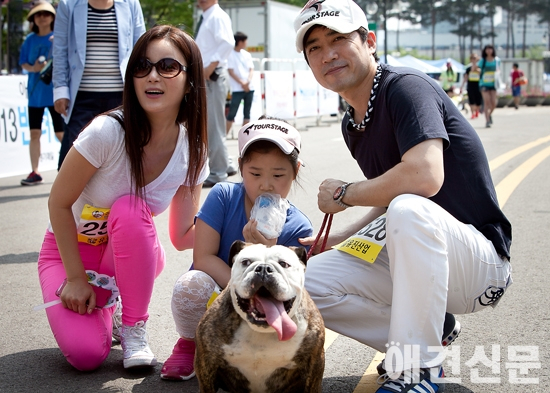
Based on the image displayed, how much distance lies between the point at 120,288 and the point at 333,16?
4.99 feet

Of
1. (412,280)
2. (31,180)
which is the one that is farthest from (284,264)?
(31,180)

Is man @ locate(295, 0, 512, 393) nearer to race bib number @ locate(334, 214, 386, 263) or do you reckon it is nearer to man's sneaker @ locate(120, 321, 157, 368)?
race bib number @ locate(334, 214, 386, 263)

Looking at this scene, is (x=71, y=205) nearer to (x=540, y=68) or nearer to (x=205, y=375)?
(x=205, y=375)

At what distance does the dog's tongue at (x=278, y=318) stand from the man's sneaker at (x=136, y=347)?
103cm

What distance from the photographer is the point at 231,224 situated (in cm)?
317

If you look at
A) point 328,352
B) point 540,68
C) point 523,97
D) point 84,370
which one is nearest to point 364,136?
point 328,352

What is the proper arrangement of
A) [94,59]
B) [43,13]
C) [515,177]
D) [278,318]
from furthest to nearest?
[515,177] < [43,13] < [94,59] < [278,318]

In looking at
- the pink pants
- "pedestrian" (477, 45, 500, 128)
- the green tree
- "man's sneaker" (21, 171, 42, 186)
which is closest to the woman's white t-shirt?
the pink pants

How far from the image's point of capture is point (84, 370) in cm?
317

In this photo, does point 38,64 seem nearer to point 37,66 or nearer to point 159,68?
point 37,66

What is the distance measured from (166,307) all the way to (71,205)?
1.20 metres

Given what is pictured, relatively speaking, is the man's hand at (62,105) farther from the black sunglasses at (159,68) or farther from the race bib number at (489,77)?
the race bib number at (489,77)

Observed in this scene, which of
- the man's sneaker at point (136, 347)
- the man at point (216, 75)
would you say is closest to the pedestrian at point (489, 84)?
the man at point (216, 75)

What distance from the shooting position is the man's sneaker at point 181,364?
3.06 metres
